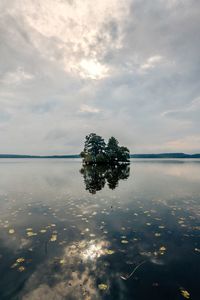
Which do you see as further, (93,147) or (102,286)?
(93,147)

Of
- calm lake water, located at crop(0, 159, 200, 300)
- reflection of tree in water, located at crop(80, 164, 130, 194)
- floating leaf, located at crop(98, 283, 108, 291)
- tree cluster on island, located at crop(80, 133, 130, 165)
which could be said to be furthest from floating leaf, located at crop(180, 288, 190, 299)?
tree cluster on island, located at crop(80, 133, 130, 165)

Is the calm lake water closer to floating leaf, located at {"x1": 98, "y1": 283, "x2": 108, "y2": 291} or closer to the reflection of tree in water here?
floating leaf, located at {"x1": 98, "y1": 283, "x2": 108, "y2": 291}

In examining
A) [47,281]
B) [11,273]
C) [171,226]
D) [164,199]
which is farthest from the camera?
[164,199]

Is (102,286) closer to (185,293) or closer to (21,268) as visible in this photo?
(185,293)

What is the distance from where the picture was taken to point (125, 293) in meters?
6.18

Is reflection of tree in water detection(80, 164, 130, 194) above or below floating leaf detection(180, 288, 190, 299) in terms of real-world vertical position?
above

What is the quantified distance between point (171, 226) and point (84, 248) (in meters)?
6.31

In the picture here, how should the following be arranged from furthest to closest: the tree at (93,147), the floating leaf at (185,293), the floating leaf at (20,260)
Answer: the tree at (93,147), the floating leaf at (20,260), the floating leaf at (185,293)

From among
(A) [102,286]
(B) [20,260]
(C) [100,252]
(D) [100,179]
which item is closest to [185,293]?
(A) [102,286]

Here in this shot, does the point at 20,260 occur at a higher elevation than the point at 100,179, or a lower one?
lower

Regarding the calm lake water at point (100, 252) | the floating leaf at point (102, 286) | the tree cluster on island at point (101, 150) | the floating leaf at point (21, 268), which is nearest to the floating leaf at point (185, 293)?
the calm lake water at point (100, 252)

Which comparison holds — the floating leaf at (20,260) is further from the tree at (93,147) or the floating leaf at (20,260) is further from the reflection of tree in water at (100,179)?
the tree at (93,147)

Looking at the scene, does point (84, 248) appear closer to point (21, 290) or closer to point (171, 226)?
point (21, 290)

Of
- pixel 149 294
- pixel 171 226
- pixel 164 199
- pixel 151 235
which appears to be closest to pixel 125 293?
pixel 149 294
